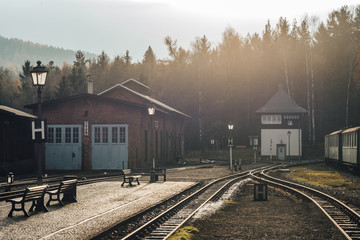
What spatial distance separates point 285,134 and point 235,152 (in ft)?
26.0

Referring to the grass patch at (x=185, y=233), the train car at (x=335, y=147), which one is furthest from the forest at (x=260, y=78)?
the grass patch at (x=185, y=233)

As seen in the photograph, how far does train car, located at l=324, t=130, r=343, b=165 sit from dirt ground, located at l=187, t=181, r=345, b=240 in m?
18.0

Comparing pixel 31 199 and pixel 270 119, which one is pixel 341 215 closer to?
pixel 31 199

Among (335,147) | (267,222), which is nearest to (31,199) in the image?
(267,222)

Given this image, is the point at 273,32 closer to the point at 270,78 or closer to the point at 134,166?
the point at 270,78

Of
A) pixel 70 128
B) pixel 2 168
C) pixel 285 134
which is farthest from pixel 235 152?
pixel 2 168

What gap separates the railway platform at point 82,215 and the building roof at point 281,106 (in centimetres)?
4291

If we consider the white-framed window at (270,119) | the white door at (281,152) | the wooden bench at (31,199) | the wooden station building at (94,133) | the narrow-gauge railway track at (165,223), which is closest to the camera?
the narrow-gauge railway track at (165,223)

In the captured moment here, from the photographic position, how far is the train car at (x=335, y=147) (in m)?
32.3

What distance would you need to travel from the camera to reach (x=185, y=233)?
31.9 ft

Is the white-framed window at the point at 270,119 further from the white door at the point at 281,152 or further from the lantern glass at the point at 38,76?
the lantern glass at the point at 38,76

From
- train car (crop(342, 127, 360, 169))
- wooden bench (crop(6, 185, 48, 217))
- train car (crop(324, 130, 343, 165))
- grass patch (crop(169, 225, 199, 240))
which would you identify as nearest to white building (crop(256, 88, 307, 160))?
train car (crop(324, 130, 343, 165))

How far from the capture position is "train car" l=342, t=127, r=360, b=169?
25.5m

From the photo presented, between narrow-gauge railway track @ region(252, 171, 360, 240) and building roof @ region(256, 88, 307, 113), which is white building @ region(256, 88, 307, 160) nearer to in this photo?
building roof @ region(256, 88, 307, 113)
